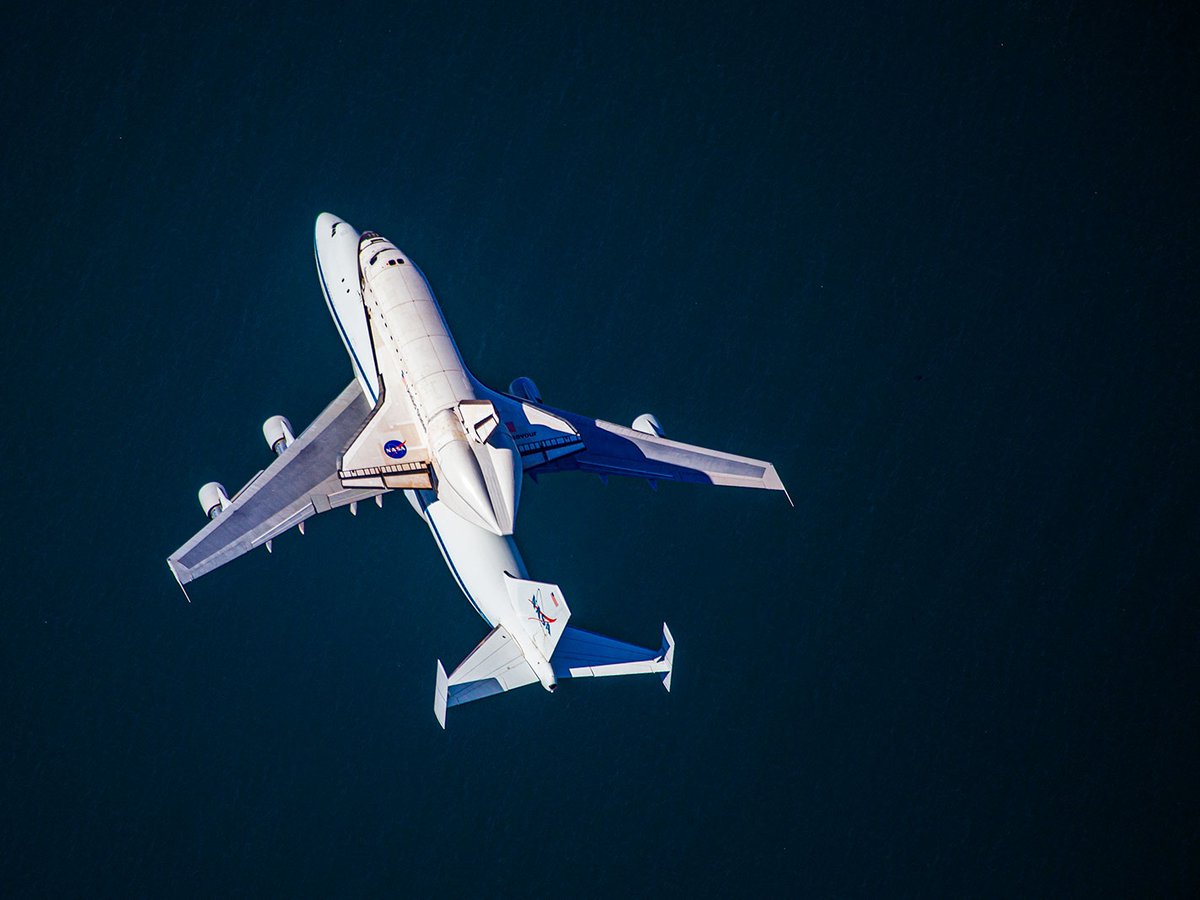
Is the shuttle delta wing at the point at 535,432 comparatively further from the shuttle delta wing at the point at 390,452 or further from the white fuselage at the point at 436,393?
the shuttle delta wing at the point at 390,452

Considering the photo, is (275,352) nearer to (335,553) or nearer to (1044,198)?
(335,553)

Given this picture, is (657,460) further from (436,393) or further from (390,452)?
(390,452)

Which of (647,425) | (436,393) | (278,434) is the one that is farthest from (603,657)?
(278,434)

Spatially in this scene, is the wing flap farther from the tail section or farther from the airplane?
the tail section

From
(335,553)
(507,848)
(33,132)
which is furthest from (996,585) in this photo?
(33,132)

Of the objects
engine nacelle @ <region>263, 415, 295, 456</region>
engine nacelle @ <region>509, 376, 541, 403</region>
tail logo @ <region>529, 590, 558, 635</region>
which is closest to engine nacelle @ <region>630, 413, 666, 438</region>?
engine nacelle @ <region>509, 376, 541, 403</region>
